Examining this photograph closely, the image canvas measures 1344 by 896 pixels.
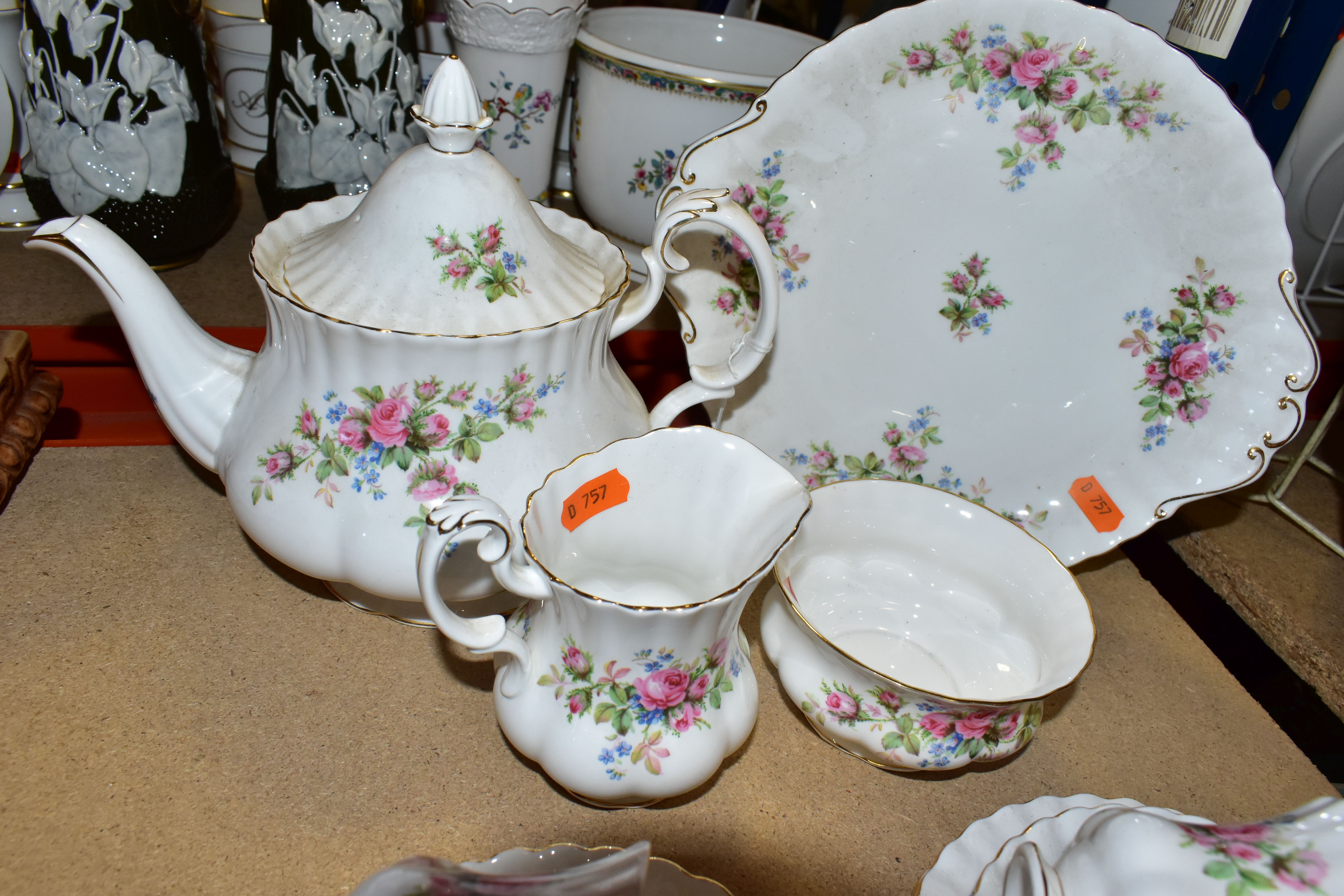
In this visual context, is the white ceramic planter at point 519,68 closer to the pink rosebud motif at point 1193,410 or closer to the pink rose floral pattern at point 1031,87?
the pink rose floral pattern at point 1031,87

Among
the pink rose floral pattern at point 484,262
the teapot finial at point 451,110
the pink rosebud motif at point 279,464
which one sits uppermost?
the teapot finial at point 451,110

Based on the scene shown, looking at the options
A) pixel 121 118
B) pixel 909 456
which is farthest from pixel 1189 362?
pixel 121 118

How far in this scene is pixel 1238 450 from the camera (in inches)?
30.1

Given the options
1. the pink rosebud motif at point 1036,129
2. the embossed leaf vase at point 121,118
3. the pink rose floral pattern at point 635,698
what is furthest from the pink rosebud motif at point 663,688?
the embossed leaf vase at point 121,118

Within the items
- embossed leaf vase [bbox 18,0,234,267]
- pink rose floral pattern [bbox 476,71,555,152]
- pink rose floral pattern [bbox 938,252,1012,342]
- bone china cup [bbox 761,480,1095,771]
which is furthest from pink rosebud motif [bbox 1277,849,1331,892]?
embossed leaf vase [bbox 18,0,234,267]

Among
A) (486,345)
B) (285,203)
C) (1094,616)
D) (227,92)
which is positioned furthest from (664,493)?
(227,92)

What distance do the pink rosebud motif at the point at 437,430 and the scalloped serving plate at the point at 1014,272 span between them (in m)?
0.27

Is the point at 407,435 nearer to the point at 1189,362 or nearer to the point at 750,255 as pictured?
the point at 750,255

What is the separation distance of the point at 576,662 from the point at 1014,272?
0.54m

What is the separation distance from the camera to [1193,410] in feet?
2.57

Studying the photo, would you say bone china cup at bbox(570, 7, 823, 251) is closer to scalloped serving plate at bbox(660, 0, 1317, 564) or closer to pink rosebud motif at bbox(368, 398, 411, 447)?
scalloped serving plate at bbox(660, 0, 1317, 564)

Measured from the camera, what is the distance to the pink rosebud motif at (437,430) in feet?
2.06

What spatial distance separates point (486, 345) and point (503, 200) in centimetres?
12

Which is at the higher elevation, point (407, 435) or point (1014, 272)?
point (1014, 272)
